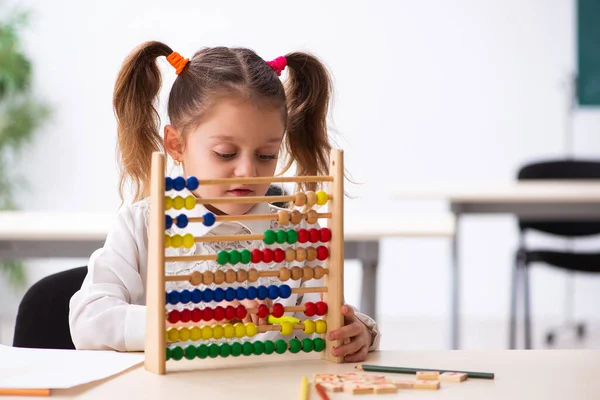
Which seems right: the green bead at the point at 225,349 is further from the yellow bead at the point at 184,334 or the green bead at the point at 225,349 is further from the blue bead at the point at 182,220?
the blue bead at the point at 182,220

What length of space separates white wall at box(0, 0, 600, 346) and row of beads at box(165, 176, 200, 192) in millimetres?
4905

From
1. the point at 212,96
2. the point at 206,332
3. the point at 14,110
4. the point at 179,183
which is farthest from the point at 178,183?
the point at 14,110

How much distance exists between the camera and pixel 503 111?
249 inches

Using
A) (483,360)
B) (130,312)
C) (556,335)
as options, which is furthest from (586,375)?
(556,335)

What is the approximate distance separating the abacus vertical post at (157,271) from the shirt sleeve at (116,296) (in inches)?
7.3

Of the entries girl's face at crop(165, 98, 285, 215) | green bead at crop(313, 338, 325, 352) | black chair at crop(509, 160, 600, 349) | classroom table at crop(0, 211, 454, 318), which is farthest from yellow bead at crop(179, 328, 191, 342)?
black chair at crop(509, 160, 600, 349)

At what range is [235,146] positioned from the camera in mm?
1757

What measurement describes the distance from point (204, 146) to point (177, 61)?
0.76ft

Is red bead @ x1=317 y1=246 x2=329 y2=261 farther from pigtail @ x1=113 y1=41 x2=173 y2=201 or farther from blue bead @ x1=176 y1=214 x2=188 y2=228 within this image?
pigtail @ x1=113 y1=41 x2=173 y2=201

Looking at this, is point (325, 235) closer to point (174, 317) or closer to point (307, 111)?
point (174, 317)

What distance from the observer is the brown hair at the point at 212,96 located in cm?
188

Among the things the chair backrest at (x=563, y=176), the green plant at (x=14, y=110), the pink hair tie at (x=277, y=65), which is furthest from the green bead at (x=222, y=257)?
the green plant at (x=14, y=110)

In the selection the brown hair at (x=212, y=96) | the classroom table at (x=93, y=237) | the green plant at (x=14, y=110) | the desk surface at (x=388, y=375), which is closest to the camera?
the desk surface at (x=388, y=375)

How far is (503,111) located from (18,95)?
11.1 feet
